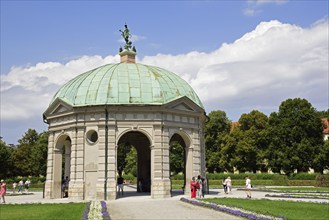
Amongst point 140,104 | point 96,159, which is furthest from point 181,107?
point 96,159

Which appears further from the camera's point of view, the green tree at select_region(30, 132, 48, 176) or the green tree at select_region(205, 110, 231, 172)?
the green tree at select_region(205, 110, 231, 172)

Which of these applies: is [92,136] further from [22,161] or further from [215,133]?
[22,161]

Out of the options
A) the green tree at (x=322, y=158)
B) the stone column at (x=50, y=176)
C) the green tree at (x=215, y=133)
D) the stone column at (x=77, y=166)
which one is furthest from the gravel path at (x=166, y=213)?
the green tree at (x=215, y=133)

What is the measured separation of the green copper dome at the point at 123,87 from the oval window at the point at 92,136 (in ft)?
7.89

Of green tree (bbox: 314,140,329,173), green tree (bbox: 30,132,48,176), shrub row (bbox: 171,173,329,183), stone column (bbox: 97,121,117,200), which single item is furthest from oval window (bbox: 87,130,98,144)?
green tree (bbox: 30,132,48,176)

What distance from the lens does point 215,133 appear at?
274ft

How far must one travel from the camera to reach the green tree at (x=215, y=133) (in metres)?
80.8

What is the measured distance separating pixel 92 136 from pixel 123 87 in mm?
4985

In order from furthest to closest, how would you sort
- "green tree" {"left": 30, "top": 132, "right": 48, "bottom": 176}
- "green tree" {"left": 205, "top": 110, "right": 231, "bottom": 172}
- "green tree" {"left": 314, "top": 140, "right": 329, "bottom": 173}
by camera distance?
"green tree" {"left": 205, "top": 110, "right": 231, "bottom": 172} < "green tree" {"left": 30, "top": 132, "right": 48, "bottom": 176} < "green tree" {"left": 314, "top": 140, "right": 329, "bottom": 173}

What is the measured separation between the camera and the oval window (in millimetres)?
33000

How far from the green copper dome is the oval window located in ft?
7.89

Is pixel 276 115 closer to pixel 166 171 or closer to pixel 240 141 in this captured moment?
pixel 240 141

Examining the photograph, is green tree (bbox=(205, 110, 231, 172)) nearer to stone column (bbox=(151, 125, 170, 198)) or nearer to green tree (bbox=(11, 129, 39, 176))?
green tree (bbox=(11, 129, 39, 176))

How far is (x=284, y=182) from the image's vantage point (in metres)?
60.0
